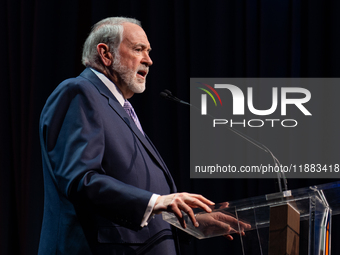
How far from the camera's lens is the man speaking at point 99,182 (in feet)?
4.08

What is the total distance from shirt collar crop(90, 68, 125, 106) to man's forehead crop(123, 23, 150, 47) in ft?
0.83

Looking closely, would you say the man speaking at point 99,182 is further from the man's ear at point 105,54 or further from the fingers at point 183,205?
the man's ear at point 105,54

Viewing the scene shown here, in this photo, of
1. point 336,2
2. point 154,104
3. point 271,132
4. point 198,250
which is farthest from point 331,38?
point 198,250

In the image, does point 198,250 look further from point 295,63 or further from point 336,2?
point 336,2

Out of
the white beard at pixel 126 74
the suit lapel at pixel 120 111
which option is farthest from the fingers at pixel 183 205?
Result: the white beard at pixel 126 74

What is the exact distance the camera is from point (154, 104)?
3.10 meters

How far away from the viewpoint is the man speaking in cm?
124

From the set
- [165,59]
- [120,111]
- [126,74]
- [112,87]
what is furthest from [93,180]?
[165,59]

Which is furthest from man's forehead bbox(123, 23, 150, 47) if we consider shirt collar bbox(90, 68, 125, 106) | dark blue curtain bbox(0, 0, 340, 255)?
dark blue curtain bbox(0, 0, 340, 255)

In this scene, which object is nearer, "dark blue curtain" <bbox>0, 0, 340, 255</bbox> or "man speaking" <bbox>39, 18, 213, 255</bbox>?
"man speaking" <bbox>39, 18, 213, 255</bbox>

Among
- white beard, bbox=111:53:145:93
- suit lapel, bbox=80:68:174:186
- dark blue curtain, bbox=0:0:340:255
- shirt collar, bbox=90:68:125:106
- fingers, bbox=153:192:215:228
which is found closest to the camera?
fingers, bbox=153:192:215:228

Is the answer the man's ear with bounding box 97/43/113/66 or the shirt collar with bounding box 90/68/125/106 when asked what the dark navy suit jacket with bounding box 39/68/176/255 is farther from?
the man's ear with bounding box 97/43/113/66

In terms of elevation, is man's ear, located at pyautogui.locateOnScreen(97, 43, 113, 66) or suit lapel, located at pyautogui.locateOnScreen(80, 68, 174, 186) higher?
man's ear, located at pyautogui.locateOnScreen(97, 43, 113, 66)

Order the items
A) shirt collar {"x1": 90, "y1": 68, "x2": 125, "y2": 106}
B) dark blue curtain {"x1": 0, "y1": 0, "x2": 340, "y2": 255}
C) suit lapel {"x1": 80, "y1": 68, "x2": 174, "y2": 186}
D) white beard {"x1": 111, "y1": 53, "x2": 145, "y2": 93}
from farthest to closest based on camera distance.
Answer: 1. dark blue curtain {"x1": 0, "y1": 0, "x2": 340, "y2": 255}
2. white beard {"x1": 111, "y1": 53, "x2": 145, "y2": 93}
3. shirt collar {"x1": 90, "y1": 68, "x2": 125, "y2": 106}
4. suit lapel {"x1": 80, "y1": 68, "x2": 174, "y2": 186}
